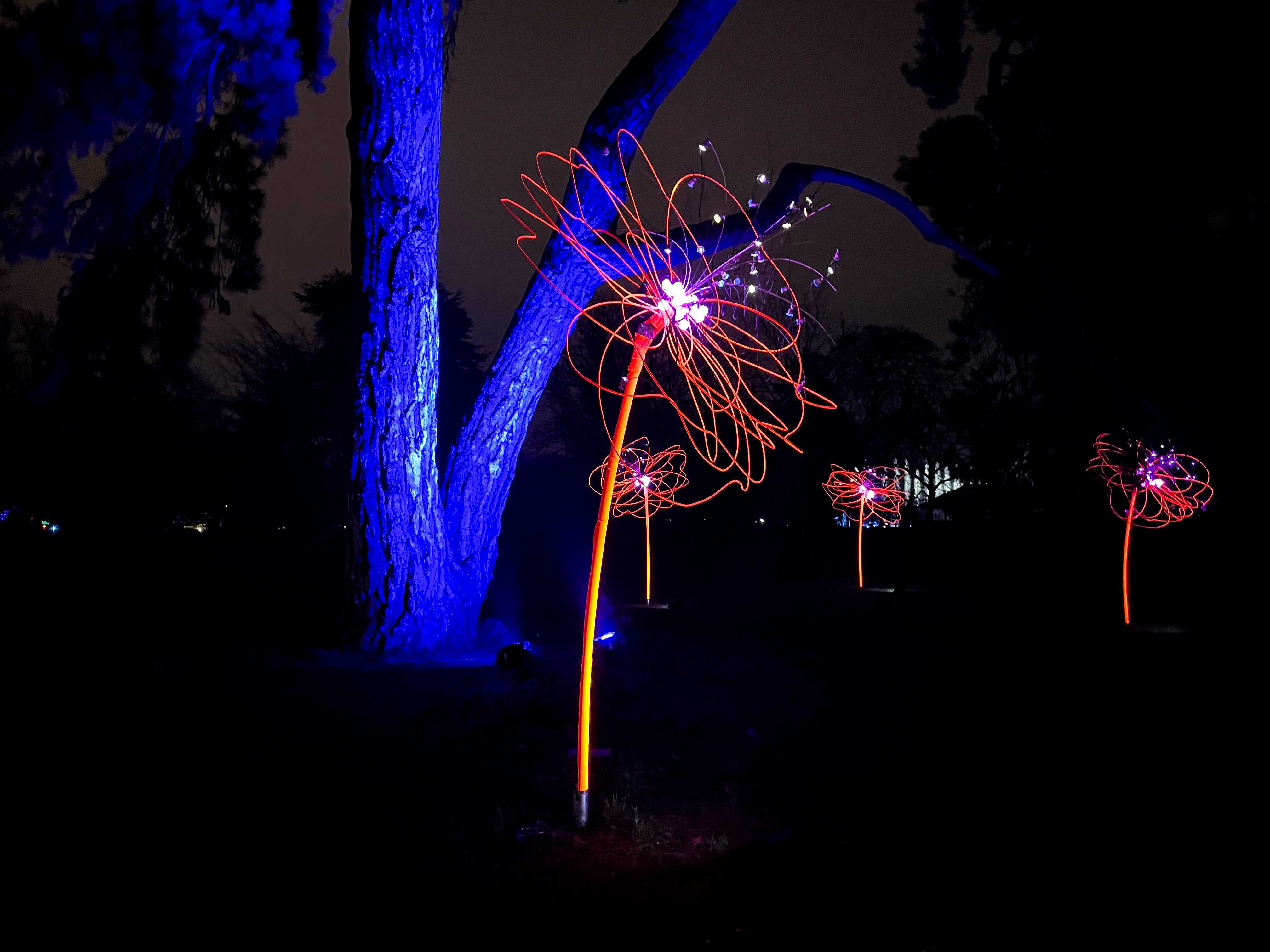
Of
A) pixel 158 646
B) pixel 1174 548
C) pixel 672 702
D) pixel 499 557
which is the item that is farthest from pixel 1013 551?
pixel 158 646

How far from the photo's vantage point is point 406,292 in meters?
7.25

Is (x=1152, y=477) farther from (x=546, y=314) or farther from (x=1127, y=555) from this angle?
(x=546, y=314)

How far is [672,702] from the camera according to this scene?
21.6 ft

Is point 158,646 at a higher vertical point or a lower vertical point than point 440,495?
lower

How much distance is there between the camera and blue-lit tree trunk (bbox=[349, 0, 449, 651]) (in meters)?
7.17

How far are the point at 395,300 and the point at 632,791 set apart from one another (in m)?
4.68

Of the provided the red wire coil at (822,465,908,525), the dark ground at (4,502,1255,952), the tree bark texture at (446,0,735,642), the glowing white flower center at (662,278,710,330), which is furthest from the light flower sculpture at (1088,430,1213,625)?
the glowing white flower center at (662,278,710,330)

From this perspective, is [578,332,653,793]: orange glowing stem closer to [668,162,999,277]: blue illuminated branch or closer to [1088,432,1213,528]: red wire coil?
[668,162,999,277]: blue illuminated branch

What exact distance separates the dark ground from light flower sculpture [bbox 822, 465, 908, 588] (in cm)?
1037

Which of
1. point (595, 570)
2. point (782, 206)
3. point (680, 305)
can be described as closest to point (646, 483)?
point (782, 206)

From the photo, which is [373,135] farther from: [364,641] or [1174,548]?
[1174,548]

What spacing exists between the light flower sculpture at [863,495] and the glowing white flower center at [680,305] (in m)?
15.6

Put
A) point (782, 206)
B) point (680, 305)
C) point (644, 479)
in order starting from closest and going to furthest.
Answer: point (680, 305)
point (782, 206)
point (644, 479)

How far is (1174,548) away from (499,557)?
59.7ft
